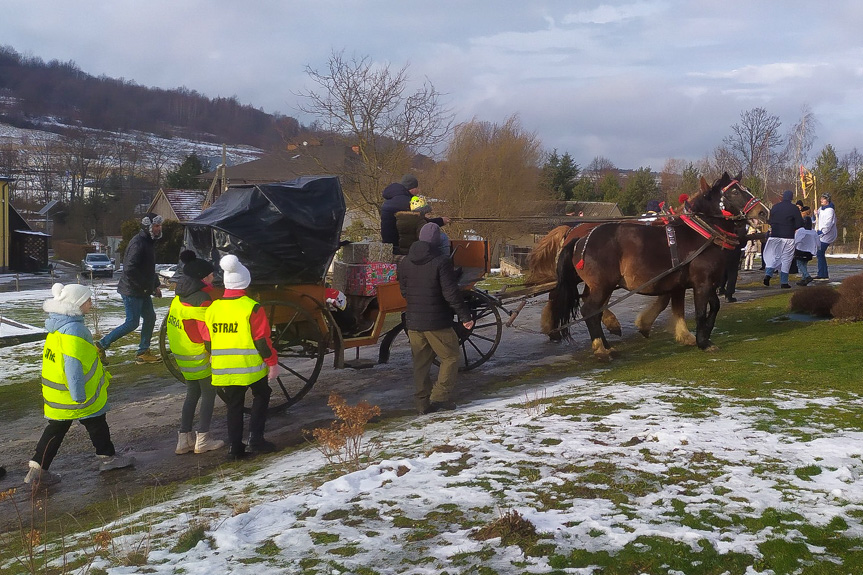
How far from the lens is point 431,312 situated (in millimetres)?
6988

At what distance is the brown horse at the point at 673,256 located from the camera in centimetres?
904

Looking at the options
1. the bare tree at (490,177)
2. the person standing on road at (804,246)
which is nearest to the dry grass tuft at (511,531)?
the person standing on road at (804,246)

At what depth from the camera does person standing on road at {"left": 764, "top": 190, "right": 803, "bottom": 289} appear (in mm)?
15008

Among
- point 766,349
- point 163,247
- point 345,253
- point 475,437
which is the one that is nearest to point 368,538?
point 475,437

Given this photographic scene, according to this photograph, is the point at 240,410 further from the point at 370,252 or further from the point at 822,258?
the point at 822,258

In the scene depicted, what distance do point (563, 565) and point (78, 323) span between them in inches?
169

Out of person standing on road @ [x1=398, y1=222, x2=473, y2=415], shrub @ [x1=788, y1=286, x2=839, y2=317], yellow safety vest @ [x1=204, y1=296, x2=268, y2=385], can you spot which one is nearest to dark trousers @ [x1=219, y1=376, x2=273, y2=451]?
yellow safety vest @ [x1=204, y1=296, x2=268, y2=385]

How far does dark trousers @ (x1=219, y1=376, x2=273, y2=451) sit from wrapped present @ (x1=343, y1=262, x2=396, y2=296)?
2.23 meters

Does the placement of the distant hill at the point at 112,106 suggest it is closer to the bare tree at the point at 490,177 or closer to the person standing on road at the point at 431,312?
the bare tree at the point at 490,177

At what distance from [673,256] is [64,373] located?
22.3ft

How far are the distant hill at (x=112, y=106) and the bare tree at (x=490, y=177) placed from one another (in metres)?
119

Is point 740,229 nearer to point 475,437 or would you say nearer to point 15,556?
point 475,437

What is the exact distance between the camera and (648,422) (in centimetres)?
580

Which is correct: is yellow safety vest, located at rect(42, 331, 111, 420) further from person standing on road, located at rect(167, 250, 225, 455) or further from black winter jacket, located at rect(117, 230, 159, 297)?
black winter jacket, located at rect(117, 230, 159, 297)
